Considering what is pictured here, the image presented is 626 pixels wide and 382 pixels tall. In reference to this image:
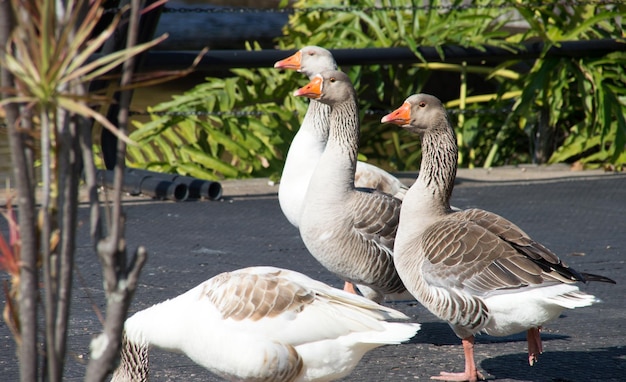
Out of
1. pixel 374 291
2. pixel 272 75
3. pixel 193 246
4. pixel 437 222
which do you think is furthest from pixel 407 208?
pixel 272 75

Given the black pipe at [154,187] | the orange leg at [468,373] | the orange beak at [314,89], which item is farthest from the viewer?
the black pipe at [154,187]

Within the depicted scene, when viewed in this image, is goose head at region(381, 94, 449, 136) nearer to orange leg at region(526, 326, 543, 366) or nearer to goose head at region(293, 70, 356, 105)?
goose head at region(293, 70, 356, 105)

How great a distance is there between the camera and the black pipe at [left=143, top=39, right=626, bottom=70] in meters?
6.48

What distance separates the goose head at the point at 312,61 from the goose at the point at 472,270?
1.98 metres

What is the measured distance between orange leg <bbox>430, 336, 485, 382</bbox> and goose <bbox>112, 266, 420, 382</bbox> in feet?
1.46

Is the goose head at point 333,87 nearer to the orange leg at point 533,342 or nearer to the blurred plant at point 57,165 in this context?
the orange leg at point 533,342

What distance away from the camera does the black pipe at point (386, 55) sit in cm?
648

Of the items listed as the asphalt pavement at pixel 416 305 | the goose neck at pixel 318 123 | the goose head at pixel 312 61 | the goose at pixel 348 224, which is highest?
the goose head at pixel 312 61

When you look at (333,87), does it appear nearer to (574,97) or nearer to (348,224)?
(348,224)

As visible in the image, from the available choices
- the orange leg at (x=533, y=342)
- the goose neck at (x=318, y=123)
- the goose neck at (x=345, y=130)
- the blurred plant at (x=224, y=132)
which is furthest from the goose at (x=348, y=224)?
the blurred plant at (x=224, y=132)

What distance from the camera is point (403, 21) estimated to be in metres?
8.55

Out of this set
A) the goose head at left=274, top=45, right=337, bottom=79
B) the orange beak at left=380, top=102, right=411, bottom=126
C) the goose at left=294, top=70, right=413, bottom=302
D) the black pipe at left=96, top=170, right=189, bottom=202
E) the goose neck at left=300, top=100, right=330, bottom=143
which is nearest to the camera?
the orange beak at left=380, top=102, right=411, bottom=126

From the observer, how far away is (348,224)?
4.02 meters

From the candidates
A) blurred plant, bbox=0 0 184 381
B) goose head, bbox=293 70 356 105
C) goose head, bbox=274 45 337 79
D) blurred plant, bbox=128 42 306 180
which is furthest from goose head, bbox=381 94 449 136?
blurred plant, bbox=128 42 306 180
